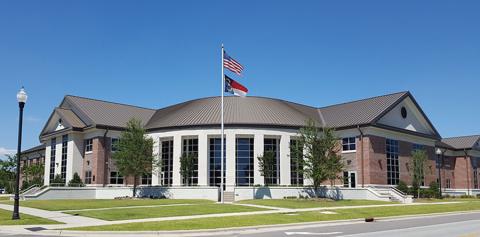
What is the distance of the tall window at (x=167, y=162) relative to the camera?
49.1 meters

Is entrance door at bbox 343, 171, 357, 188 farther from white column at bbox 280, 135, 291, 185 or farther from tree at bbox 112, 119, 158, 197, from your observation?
tree at bbox 112, 119, 158, 197

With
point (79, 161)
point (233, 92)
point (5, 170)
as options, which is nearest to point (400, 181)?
point (233, 92)

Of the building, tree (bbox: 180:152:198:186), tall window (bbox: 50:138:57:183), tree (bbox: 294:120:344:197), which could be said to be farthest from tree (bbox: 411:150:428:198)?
tall window (bbox: 50:138:57:183)

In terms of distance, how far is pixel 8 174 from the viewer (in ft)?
221

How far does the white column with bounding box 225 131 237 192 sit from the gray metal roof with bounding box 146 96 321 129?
1.46 meters

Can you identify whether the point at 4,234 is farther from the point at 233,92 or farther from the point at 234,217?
the point at 233,92

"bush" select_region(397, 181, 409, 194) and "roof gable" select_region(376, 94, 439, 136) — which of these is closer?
"bush" select_region(397, 181, 409, 194)

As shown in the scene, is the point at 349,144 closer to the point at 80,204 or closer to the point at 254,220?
the point at 80,204

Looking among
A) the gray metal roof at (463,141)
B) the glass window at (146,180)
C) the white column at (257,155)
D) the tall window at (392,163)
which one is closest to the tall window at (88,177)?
the glass window at (146,180)

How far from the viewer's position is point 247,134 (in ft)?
151

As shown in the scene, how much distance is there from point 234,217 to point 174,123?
86.8ft

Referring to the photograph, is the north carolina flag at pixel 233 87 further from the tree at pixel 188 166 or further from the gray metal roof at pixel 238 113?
the tree at pixel 188 166

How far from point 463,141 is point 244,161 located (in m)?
39.1

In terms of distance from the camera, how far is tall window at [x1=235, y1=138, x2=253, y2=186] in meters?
45.9
